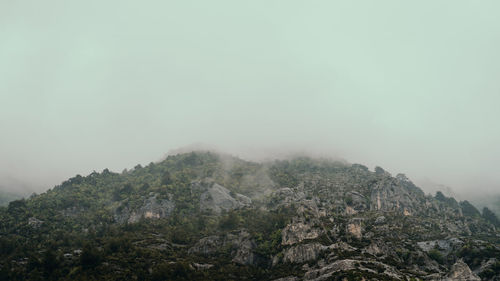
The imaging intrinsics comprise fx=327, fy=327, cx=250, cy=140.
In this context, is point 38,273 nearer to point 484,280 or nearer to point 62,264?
point 62,264

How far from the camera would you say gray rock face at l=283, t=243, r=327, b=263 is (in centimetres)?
18988

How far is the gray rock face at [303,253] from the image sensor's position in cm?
18988

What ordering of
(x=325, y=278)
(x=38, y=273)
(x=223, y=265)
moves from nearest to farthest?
(x=325, y=278) → (x=38, y=273) → (x=223, y=265)

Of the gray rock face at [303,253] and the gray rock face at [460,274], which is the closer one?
the gray rock face at [460,274]

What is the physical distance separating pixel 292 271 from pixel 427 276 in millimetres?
66463

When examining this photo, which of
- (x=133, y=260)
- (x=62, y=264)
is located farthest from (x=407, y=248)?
(x=62, y=264)

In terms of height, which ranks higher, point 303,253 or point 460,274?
point 460,274

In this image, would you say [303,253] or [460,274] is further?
[303,253]

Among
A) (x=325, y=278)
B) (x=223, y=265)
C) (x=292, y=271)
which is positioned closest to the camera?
(x=325, y=278)

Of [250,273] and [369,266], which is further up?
[369,266]

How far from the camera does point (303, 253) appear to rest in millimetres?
192750

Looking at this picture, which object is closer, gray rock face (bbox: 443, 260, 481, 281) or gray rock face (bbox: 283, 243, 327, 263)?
gray rock face (bbox: 443, 260, 481, 281)

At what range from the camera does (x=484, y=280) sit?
529 ft

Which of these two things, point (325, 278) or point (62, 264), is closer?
point (325, 278)
